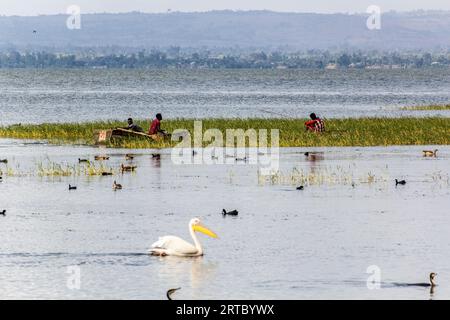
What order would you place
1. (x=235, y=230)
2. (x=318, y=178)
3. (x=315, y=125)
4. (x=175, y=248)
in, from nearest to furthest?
(x=175, y=248) → (x=235, y=230) → (x=318, y=178) → (x=315, y=125)

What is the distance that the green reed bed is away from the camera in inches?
2069

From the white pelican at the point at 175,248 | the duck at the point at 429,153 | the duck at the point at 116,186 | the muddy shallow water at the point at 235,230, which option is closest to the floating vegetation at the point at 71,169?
the muddy shallow water at the point at 235,230

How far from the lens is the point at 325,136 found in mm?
53719

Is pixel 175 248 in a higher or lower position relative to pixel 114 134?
lower

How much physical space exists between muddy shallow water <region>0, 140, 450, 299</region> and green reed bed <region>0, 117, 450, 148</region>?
20.7ft

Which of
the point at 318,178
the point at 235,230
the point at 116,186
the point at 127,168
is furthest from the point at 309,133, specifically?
the point at 235,230

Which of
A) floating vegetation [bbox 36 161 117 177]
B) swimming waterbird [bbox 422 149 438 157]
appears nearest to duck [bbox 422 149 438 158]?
swimming waterbird [bbox 422 149 438 157]

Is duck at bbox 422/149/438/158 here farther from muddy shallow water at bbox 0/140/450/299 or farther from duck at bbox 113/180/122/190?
duck at bbox 113/180/122/190

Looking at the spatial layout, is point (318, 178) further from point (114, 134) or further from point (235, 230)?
point (114, 134)

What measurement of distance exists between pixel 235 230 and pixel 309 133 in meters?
25.2

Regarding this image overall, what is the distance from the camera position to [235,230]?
→ 1154 inches

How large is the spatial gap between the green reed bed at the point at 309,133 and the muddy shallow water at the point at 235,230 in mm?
6300
